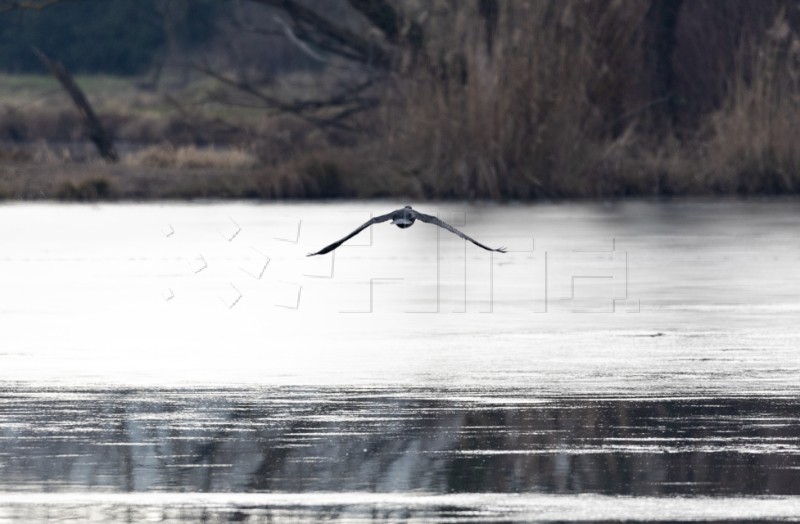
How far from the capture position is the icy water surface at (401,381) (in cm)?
615

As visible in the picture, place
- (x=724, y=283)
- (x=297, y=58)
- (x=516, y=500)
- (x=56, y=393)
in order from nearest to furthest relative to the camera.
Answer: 1. (x=516, y=500)
2. (x=56, y=393)
3. (x=724, y=283)
4. (x=297, y=58)

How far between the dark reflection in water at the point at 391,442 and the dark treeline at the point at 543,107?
44.8 feet

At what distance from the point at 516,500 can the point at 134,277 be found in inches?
329

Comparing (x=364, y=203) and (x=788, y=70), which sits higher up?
(x=788, y=70)

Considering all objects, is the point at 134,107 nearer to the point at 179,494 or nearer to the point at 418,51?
the point at 418,51

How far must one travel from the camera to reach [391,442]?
7043 millimetres

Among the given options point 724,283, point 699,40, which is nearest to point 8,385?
point 724,283

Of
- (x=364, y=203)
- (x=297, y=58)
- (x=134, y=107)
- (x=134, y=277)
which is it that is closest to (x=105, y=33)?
(x=297, y=58)

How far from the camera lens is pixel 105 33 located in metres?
62.0

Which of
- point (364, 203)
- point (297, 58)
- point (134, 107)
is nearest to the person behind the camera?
point (364, 203)

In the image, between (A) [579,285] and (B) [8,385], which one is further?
(A) [579,285]
